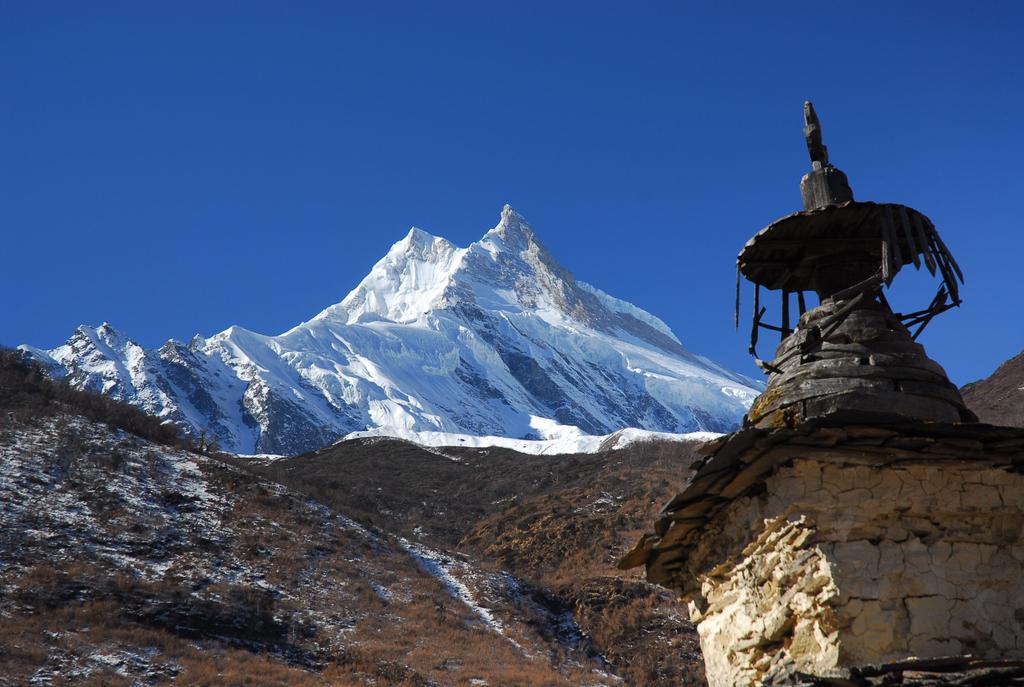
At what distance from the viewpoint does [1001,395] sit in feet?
139

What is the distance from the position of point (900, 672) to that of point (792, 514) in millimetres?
1158

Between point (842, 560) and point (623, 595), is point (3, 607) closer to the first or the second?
point (623, 595)

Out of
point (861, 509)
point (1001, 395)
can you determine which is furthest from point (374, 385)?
point (861, 509)

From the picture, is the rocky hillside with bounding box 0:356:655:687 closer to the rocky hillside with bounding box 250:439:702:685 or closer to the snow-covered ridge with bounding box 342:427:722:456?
the rocky hillside with bounding box 250:439:702:685

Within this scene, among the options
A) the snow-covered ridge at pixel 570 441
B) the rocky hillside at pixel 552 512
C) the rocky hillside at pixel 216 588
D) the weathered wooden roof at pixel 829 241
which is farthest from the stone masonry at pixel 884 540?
the snow-covered ridge at pixel 570 441

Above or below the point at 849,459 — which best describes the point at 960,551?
below

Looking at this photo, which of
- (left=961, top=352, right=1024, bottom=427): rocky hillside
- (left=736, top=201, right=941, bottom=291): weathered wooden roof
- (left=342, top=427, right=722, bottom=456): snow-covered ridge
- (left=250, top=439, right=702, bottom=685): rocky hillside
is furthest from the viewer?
(left=342, top=427, right=722, bottom=456): snow-covered ridge

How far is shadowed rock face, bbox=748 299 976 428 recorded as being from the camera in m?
5.86

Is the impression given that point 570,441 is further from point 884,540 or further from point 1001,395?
point 884,540

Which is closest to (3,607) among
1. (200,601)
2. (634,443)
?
(200,601)

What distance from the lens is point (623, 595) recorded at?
30.8m

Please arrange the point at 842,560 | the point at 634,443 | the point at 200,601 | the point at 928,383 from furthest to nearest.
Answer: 1. the point at 634,443
2. the point at 200,601
3. the point at 928,383
4. the point at 842,560

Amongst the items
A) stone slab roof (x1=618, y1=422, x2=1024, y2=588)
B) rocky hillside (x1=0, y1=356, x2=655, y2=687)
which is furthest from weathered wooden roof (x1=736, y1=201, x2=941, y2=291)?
rocky hillside (x1=0, y1=356, x2=655, y2=687)

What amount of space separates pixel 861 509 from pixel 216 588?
2363 centimetres
